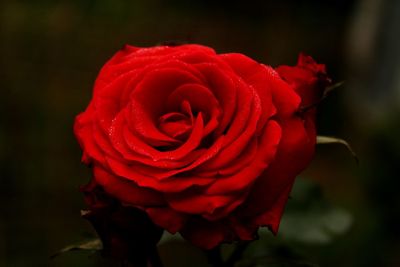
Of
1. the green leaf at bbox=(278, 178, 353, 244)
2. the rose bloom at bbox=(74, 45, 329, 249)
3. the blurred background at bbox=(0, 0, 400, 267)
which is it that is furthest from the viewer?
the blurred background at bbox=(0, 0, 400, 267)

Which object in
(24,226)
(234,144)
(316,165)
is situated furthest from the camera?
(316,165)

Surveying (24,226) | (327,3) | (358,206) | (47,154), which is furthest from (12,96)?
(327,3)

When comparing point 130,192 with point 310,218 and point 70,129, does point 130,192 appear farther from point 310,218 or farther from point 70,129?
point 70,129

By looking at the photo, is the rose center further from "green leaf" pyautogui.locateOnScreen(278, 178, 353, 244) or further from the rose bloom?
"green leaf" pyautogui.locateOnScreen(278, 178, 353, 244)

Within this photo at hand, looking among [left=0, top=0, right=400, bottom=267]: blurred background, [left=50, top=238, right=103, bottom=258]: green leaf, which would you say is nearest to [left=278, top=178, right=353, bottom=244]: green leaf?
[left=50, top=238, right=103, bottom=258]: green leaf

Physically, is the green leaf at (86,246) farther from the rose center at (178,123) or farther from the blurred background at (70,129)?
the blurred background at (70,129)

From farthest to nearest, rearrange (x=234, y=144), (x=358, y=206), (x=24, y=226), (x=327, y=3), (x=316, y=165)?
(x=327, y=3) → (x=316, y=165) → (x=358, y=206) → (x=24, y=226) → (x=234, y=144)

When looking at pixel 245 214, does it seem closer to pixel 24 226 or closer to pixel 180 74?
pixel 180 74
